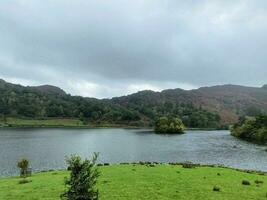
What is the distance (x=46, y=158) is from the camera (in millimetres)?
107062

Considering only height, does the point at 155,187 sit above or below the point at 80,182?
below

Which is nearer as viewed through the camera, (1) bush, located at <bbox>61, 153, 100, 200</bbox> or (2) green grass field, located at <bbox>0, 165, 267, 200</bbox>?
(1) bush, located at <bbox>61, 153, 100, 200</bbox>

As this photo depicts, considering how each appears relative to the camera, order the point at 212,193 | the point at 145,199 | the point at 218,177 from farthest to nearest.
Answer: the point at 218,177 < the point at 212,193 < the point at 145,199

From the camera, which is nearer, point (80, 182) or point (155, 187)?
point (80, 182)

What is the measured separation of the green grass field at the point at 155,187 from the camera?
1241 inches

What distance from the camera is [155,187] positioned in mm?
34719

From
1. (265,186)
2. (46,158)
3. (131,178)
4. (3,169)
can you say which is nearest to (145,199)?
(131,178)

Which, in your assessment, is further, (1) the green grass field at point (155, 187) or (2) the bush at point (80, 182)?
(1) the green grass field at point (155, 187)

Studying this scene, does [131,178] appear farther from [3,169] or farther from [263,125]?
[263,125]

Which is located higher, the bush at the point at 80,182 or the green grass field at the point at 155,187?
the bush at the point at 80,182

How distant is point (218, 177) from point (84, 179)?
70.3ft

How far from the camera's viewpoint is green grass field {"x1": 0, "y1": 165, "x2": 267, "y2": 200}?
31516 mm

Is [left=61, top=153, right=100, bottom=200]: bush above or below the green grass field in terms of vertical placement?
above

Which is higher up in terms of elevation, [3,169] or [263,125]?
[263,125]
